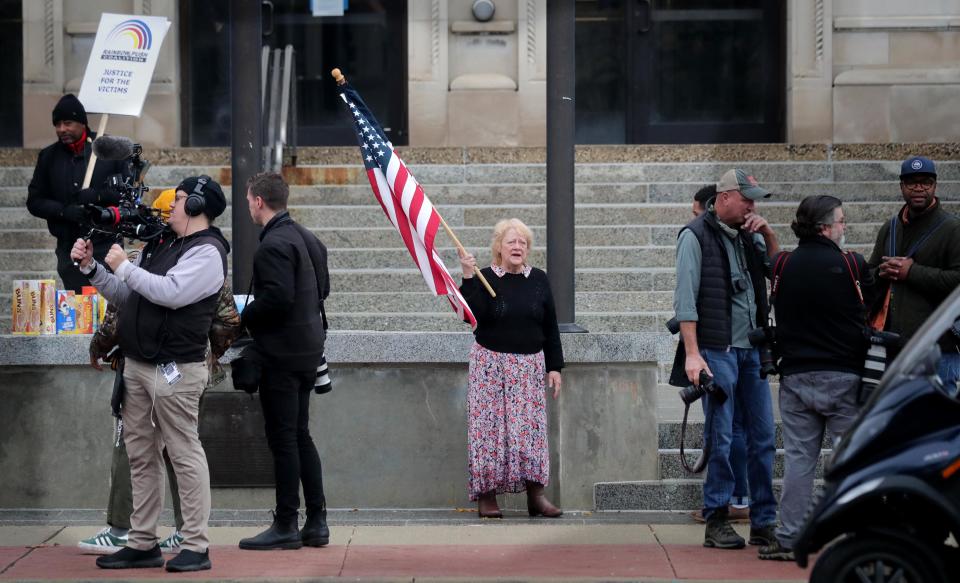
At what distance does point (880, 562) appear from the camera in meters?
6.12

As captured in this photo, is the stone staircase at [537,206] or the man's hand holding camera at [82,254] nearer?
the man's hand holding camera at [82,254]

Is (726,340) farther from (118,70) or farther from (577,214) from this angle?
(577,214)

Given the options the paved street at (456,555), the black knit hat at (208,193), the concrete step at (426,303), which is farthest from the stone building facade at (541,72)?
the black knit hat at (208,193)

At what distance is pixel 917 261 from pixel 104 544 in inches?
191

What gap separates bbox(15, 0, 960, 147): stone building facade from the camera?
16219 millimetres

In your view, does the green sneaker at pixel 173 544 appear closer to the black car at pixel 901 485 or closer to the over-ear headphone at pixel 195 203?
the over-ear headphone at pixel 195 203

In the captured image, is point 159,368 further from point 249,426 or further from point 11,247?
point 11,247

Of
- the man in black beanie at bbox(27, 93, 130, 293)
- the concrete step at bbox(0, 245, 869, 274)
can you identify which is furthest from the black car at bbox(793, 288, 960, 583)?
the concrete step at bbox(0, 245, 869, 274)

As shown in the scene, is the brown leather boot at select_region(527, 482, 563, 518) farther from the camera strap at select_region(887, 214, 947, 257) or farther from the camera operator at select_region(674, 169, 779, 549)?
the camera strap at select_region(887, 214, 947, 257)

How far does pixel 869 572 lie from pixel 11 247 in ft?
31.3

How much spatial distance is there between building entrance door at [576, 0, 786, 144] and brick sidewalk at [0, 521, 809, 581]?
359 inches

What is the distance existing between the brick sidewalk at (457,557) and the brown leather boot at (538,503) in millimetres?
199

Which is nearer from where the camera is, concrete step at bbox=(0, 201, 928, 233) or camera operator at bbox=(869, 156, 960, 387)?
camera operator at bbox=(869, 156, 960, 387)

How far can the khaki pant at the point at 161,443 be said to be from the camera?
25.2 ft
